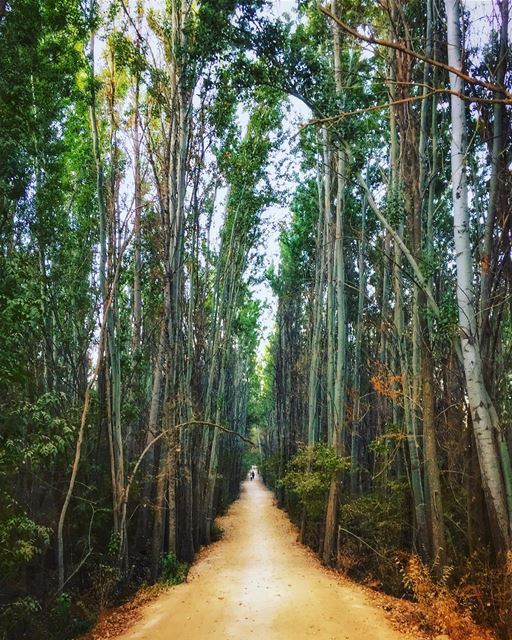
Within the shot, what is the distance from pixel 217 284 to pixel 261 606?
876 cm

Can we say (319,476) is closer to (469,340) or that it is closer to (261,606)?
(261,606)

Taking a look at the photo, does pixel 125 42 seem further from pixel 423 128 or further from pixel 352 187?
pixel 352 187

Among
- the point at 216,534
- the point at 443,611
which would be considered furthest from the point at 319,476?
the point at 216,534

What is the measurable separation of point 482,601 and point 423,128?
6519mm

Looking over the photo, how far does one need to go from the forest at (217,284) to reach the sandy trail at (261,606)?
0.74 metres

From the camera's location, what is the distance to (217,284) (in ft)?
44.5

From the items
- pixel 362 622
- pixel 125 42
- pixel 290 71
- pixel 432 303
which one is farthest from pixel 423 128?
pixel 362 622

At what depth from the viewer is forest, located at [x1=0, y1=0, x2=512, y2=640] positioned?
5.39 m

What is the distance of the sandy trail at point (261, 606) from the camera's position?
5.64 m

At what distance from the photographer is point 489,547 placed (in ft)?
17.4

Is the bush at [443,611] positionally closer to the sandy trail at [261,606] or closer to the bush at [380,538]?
the sandy trail at [261,606]

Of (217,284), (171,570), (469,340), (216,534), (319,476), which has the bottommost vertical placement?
(216,534)

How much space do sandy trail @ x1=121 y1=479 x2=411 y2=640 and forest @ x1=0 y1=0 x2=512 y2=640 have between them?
0.74 m

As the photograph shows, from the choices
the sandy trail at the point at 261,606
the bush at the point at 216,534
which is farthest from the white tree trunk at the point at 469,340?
the bush at the point at 216,534
